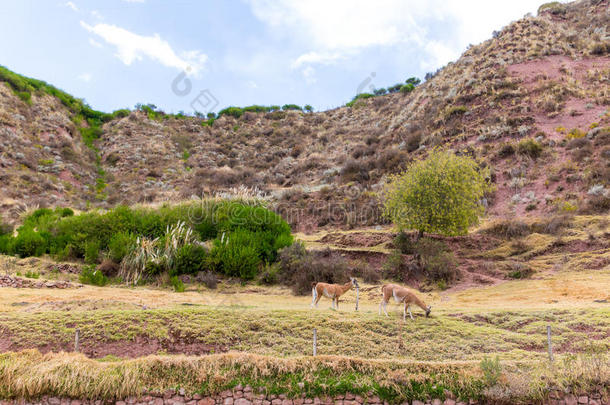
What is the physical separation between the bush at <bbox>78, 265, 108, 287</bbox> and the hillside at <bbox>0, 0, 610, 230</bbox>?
44.6 feet

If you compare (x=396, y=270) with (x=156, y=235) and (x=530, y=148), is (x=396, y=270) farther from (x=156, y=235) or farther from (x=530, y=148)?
(x=530, y=148)

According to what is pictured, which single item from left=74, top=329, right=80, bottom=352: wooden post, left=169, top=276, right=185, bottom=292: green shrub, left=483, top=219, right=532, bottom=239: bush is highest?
left=483, top=219, right=532, bottom=239: bush

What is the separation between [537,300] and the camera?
12375 millimetres

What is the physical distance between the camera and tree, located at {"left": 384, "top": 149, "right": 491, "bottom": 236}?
18078 mm

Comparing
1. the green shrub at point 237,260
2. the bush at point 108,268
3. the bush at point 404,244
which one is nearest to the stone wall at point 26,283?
the bush at point 108,268

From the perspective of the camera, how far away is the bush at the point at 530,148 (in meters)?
25.7

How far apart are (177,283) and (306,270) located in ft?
17.6

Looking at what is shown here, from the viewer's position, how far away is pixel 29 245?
18.6m

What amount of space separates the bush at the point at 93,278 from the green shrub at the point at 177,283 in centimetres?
280

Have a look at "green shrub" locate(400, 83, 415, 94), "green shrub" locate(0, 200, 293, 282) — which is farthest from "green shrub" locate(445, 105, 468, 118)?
"green shrub" locate(0, 200, 293, 282)

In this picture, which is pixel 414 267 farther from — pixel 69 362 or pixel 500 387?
pixel 69 362

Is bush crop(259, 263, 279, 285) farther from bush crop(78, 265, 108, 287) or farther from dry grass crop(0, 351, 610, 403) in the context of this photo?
dry grass crop(0, 351, 610, 403)

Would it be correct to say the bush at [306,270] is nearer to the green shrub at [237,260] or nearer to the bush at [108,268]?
the green shrub at [237,260]

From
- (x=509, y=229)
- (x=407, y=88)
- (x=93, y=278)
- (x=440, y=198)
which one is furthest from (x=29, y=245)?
(x=407, y=88)
